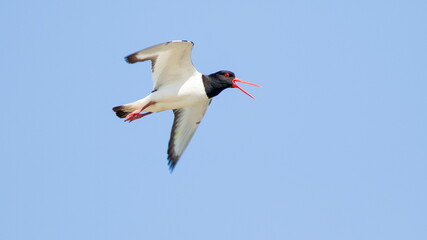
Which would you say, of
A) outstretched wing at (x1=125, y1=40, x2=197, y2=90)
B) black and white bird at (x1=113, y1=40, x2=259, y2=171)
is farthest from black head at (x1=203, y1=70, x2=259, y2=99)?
outstretched wing at (x1=125, y1=40, x2=197, y2=90)

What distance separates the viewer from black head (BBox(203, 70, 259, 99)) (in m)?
16.2

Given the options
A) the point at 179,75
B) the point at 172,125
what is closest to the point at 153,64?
the point at 179,75

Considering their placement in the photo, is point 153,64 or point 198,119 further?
point 198,119

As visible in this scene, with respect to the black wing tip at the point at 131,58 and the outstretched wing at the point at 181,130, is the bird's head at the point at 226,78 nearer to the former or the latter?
the outstretched wing at the point at 181,130

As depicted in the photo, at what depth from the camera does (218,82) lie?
642 inches

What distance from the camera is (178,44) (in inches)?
597

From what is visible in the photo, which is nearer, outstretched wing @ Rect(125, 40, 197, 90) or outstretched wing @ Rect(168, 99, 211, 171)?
outstretched wing @ Rect(125, 40, 197, 90)

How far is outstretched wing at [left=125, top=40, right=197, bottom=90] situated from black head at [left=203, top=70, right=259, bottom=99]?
1.23 ft

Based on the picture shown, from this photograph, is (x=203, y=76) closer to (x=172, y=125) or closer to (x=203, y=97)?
(x=203, y=97)

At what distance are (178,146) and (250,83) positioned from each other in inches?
78.3

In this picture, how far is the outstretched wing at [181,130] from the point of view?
56.0ft

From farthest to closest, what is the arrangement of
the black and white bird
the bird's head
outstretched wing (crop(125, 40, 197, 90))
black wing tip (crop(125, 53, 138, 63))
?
the bird's head
the black and white bird
outstretched wing (crop(125, 40, 197, 90))
black wing tip (crop(125, 53, 138, 63))

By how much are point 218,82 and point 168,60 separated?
3.91 feet

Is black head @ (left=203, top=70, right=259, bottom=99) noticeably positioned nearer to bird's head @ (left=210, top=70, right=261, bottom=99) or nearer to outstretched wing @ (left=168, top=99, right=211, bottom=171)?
bird's head @ (left=210, top=70, right=261, bottom=99)
